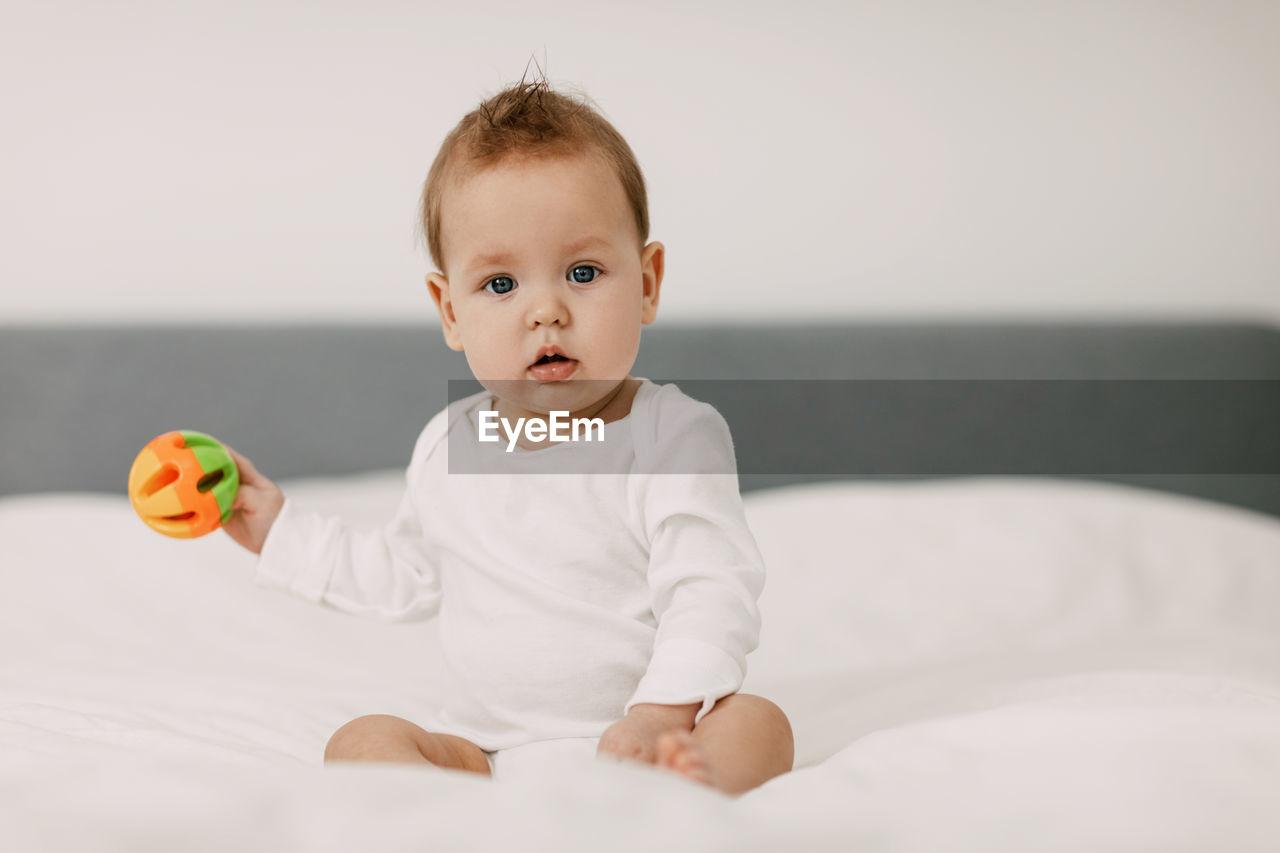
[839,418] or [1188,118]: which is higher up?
[1188,118]

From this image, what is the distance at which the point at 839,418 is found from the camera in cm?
182

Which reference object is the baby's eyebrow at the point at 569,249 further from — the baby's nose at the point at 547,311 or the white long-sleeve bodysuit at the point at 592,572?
the white long-sleeve bodysuit at the point at 592,572

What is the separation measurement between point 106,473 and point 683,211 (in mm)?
1102

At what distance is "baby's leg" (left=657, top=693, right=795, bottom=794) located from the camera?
0.66 meters

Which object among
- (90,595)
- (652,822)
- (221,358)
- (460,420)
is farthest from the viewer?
(221,358)

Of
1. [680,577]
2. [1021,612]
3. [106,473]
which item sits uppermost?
[680,577]

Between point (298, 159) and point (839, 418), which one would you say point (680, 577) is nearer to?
point (839, 418)

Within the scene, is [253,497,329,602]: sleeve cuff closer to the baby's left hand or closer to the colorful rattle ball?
the colorful rattle ball

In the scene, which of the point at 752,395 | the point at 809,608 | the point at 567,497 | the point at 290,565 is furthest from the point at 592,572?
the point at 752,395

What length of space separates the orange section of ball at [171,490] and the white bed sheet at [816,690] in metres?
0.17

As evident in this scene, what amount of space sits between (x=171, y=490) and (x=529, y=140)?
1.33ft

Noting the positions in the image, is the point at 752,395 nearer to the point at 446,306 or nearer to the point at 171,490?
the point at 446,306

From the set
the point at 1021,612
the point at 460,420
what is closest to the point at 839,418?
the point at 1021,612

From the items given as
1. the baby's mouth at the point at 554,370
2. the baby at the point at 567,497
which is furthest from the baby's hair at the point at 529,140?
the baby's mouth at the point at 554,370
